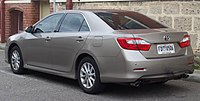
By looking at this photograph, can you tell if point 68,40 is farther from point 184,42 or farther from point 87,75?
point 184,42

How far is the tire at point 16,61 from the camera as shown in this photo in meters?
8.72

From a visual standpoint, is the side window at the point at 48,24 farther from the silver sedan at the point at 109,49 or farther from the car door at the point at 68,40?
the car door at the point at 68,40

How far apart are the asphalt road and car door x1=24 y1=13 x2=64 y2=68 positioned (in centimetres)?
43

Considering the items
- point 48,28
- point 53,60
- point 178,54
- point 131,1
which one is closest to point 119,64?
point 178,54

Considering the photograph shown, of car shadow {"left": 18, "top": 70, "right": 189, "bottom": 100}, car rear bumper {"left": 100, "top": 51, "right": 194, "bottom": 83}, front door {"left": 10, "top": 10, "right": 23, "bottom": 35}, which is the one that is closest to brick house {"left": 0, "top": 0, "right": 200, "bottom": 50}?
front door {"left": 10, "top": 10, "right": 23, "bottom": 35}

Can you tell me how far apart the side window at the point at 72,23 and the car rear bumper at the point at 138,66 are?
4.08 ft

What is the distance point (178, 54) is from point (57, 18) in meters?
2.68

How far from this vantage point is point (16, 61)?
884 centimetres

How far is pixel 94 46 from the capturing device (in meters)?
6.61

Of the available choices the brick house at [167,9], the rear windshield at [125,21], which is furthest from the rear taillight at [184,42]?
the brick house at [167,9]

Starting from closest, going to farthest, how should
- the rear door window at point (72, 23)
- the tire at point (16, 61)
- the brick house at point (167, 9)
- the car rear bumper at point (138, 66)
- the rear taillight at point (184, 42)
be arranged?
the car rear bumper at point (138, 66) < the rear taillight at point (184, 42) < the rear door window at point (72, 23) < the tire at point (16, 61) < the brick house at point (167, 9)

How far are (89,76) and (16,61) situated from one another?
105 inches

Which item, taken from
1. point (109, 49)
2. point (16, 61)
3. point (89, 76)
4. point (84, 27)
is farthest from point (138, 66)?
point (16, 61)

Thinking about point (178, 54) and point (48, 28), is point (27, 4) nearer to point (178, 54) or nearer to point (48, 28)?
point (48, 28)
